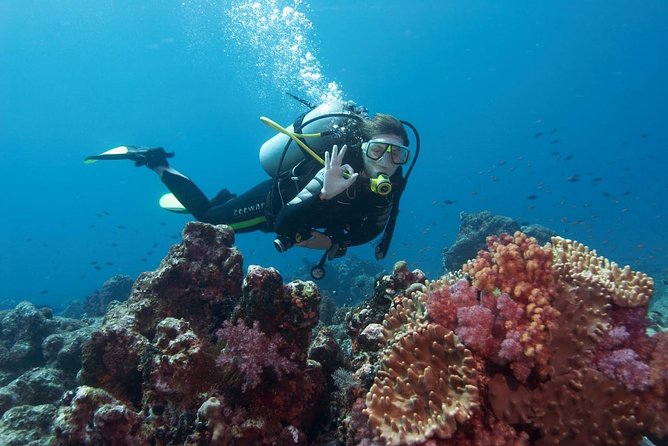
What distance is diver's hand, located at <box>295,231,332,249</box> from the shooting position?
7238 mm

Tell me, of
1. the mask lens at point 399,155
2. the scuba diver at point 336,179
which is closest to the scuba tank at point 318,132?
the scuba diver at point 336,179

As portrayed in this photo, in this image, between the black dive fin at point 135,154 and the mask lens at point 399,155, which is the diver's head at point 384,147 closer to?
the mask lens at point 399,155

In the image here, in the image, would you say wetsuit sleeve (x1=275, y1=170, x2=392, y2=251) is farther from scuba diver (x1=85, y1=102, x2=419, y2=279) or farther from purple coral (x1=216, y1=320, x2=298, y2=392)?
purple coral (x1=216, y1=320, x2=298, y2=392)

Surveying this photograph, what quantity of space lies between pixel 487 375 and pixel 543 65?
150m

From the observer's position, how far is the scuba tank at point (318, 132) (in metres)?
6.79

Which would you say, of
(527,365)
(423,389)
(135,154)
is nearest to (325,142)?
(423,389)

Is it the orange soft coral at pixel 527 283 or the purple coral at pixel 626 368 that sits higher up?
the orange soft coral at pixel 527 283

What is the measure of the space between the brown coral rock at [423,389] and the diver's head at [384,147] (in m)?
3.58

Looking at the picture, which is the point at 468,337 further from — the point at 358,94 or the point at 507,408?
the point at 358,94

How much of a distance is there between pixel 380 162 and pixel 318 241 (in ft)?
7.25

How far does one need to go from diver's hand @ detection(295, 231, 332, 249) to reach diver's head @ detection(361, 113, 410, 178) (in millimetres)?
1795

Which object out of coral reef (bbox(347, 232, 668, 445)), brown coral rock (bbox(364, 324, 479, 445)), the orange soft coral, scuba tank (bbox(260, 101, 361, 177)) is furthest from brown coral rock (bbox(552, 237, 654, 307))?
scuba tank (bbox(260, 101, 361, 177))

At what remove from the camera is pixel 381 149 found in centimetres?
602

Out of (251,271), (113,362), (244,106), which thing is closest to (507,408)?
(251,271)
